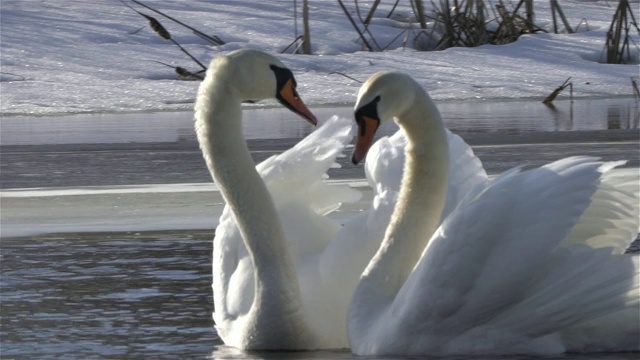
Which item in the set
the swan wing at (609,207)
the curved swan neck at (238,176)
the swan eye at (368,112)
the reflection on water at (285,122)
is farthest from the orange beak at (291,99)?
the reflection on water at (285,122)

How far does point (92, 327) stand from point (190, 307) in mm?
508

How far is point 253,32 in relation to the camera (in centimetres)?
2175

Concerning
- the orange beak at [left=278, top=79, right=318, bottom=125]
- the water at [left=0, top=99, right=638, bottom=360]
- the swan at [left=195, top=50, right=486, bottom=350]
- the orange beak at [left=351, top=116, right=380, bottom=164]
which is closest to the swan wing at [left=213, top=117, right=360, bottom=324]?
the swan at [left=195, top=50, right=486, bottom=350]

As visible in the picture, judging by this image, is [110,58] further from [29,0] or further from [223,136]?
[223,136]

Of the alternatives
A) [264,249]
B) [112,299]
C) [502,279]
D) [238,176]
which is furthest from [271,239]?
[112,299]

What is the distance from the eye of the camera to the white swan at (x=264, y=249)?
188 inches

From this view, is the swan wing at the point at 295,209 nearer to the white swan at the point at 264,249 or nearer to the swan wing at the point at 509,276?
the white swan at the point at 264,249

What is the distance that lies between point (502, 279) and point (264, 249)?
2.89 ft

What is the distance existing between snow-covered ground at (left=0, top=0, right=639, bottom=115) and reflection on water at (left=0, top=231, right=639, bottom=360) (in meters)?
9.18

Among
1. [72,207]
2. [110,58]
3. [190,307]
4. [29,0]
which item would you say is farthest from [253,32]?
[190,307]

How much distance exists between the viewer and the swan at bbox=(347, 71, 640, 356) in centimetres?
435

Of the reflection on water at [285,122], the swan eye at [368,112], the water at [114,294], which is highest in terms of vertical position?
the swan eye at [368,112]

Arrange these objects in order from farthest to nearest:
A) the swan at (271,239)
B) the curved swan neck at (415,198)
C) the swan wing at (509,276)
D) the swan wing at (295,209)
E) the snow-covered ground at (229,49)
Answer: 1. the snow-covered ground at (229,49)
2. the swan wing at (295,209)
3. the swan at (271,239)
4. the curved swan neck at (415,198)
5. the swan wing at (509,276)

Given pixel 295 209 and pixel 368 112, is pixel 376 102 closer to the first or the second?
pixel 368 112
